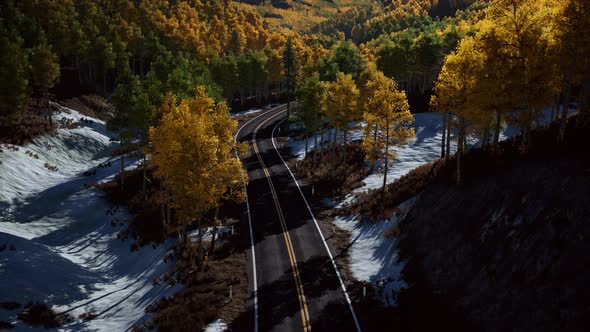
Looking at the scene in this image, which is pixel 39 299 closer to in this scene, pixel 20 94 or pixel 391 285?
pixel 391 285

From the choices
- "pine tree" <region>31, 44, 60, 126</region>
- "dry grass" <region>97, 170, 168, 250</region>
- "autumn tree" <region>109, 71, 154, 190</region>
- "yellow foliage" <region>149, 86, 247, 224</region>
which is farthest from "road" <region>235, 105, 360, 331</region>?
"pine tree" <region>31, 44, 60, 126</region>

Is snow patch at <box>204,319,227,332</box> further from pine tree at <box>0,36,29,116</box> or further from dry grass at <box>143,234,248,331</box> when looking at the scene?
pine tree at <box>0,36,29,116</box>

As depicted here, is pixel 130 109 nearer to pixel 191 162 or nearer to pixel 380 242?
pixel 191 162

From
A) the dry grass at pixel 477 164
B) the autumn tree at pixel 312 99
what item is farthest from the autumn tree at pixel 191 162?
the autumn tree at pixel 312 99

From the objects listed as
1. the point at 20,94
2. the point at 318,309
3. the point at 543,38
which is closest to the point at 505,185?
the point at 543,38

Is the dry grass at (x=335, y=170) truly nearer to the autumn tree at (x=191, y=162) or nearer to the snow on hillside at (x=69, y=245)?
the autumn tree at (x=191, y=162)
